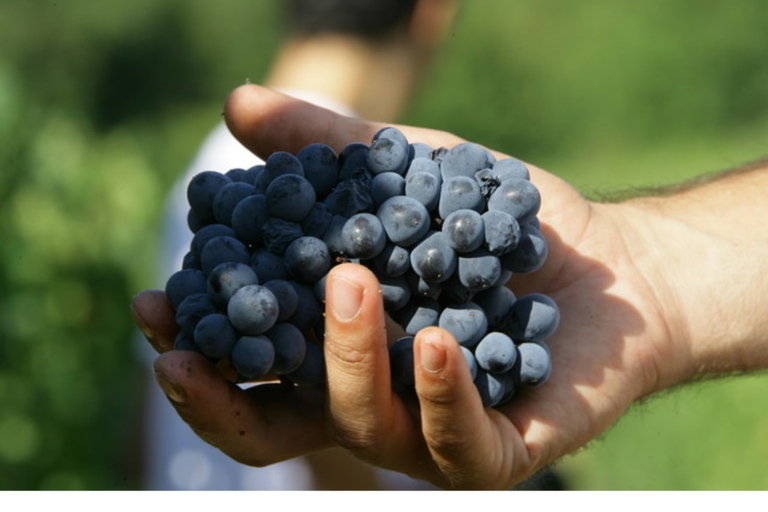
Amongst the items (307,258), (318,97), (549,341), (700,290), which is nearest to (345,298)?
(307,258)

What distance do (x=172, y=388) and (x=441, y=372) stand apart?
1.15 ft

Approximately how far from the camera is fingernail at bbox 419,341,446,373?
1168 mm

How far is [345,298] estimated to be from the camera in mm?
1163

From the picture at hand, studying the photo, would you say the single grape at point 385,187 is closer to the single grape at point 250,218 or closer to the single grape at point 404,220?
the single grape at point 404,220

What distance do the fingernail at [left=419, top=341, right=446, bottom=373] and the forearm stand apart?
1.97 feet

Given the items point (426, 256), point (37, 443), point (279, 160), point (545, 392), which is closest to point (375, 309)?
point (426, 256)

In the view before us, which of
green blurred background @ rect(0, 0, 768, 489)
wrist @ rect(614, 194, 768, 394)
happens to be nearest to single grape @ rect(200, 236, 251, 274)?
wrist @ rect(614, 194, 768, 394)

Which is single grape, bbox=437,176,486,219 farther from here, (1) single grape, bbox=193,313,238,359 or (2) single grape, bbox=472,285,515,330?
(1) single grape, bbox=193,313,238,359

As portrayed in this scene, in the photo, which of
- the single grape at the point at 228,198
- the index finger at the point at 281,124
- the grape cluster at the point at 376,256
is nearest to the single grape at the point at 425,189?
the grape cluster at the point at 376,256

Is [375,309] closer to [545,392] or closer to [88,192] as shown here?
[545,392]

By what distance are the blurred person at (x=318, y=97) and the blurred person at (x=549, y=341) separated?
0.83m

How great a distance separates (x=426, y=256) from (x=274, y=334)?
218 mm

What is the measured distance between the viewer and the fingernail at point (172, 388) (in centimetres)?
122
